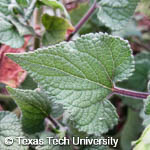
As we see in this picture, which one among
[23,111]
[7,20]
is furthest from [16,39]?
[23,111]

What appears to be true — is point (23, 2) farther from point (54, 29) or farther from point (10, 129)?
point (10, 129)

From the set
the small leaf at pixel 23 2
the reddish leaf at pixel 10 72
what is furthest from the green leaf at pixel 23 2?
the reddish leaf at pixel 10 72

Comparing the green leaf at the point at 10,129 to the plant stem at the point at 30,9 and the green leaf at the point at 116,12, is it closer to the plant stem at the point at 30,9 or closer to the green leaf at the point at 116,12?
the plant stem at the point at 30,9

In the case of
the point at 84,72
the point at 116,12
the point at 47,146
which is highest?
the point at 116,12

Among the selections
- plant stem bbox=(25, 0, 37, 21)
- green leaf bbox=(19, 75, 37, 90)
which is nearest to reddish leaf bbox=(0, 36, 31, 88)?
green leaf bbox=(19, 75, 37, 90)

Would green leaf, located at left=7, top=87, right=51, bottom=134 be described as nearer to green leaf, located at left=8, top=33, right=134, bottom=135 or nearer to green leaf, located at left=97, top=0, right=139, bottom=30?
green leaf, located at left=8, top=33, right=134, bottom=135

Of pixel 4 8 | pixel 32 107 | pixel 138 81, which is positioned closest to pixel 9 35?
pixel 4 8

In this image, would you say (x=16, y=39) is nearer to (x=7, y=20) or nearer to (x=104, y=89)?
(x=7, y=20)
